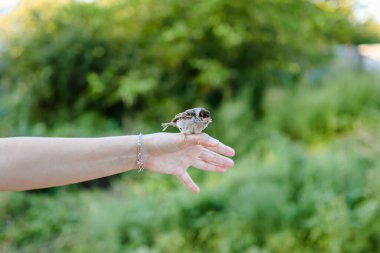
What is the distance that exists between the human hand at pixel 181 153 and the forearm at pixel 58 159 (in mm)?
72

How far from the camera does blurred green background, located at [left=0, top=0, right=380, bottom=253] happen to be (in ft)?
12.4

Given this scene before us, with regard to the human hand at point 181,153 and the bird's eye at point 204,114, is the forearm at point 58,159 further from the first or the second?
the bird's eye at point 204,114

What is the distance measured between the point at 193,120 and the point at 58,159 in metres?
0.46

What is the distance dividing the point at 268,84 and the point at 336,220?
396cm

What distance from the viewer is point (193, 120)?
1.57m

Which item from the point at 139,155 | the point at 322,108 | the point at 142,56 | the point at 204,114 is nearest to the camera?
the point at 204,114

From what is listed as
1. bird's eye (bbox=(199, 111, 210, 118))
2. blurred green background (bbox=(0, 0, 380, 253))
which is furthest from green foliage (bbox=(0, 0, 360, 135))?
bird's eye (bbox=(199, 111, 210, 118))

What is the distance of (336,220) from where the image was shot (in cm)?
335

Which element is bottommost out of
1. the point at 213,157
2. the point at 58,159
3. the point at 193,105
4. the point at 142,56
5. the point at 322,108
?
the point at 58,159

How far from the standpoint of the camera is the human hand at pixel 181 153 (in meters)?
1.71

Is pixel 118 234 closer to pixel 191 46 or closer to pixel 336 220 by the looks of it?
pixel 336 220

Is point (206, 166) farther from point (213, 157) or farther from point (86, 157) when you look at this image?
point (86, 157)

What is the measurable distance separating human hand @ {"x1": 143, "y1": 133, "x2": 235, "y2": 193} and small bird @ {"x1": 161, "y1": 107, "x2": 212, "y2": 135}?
0.14 ft

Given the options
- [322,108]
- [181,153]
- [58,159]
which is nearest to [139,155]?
[181,153]
